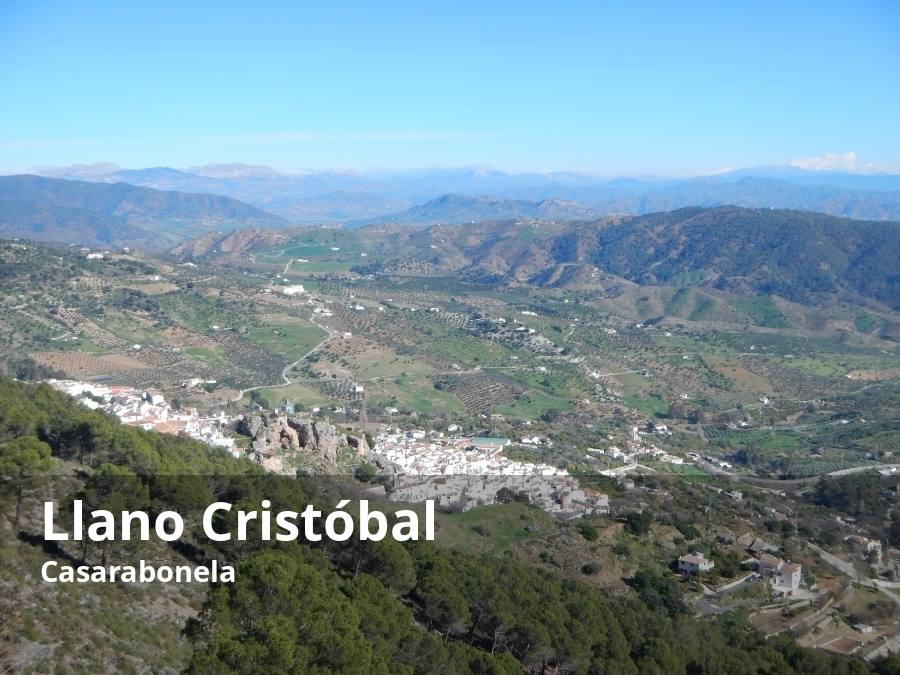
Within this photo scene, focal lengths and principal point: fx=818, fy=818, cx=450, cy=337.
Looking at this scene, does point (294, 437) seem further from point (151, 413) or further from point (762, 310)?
point (762, 310)

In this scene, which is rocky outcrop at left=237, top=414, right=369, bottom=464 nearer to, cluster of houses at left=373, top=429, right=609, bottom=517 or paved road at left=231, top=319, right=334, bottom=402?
cluster of houses at left=373, top=429, right=609, bottom=517

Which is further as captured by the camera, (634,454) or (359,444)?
(634,454)

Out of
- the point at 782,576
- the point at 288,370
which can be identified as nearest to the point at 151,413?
the point at 288,370

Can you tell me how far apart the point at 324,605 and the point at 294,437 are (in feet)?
67.9

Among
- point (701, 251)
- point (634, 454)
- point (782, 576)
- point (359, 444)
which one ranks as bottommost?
point (634, 454)

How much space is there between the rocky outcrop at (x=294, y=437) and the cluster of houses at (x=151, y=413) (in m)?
1.21

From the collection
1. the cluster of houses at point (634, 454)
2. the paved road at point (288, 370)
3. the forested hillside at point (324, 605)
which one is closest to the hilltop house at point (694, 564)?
the forested hillside at point (324, 605)

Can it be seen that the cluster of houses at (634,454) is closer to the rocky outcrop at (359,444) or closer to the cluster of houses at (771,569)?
the rocky outcrop at (359,444)

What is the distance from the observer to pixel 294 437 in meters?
32.9

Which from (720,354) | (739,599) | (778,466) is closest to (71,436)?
(739,599)

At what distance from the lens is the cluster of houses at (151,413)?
31.9 m

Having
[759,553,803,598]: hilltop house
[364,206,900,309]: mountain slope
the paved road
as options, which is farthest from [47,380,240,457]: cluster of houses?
[364,206,900,309]: mountain slope

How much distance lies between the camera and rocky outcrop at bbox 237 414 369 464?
106ft

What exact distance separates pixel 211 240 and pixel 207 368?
3946 inches
